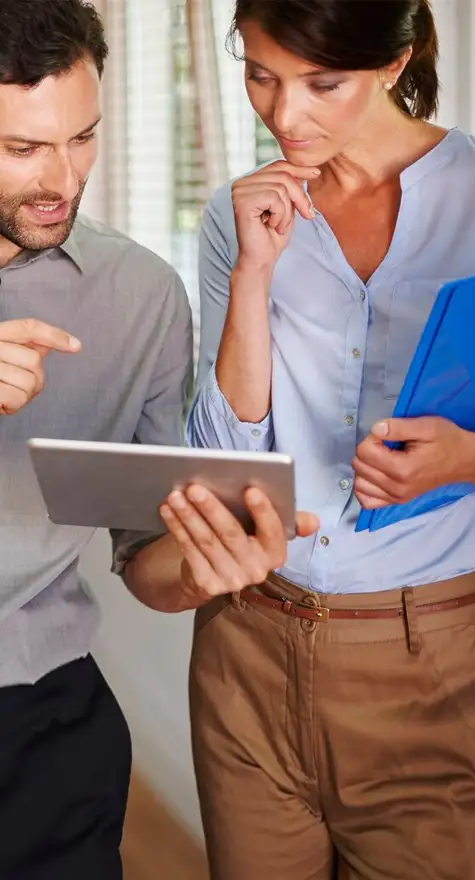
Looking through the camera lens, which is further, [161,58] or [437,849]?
[161,58]

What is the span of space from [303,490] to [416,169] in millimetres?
358

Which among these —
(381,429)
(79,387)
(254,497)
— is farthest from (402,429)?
(79,387)

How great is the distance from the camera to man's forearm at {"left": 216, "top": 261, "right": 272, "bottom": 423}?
105 centimetres

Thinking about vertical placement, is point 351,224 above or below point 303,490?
above


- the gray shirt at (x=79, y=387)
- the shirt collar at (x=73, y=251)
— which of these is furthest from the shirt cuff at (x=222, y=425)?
the shirt collar at (x=73, y=251)

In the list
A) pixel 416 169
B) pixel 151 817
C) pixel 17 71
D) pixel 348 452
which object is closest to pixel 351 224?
pixel 416 169

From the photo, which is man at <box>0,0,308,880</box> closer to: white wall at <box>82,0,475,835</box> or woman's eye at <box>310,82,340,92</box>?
woman's eye at <box>310,82,340,92</box>

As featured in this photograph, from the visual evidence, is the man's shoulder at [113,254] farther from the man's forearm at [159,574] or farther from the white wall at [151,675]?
A: the white wall at [151,675]

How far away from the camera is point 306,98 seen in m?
0.98

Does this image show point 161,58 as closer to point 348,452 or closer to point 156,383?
point 156,383

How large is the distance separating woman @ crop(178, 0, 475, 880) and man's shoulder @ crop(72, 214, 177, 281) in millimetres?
108

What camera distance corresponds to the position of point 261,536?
89 cm

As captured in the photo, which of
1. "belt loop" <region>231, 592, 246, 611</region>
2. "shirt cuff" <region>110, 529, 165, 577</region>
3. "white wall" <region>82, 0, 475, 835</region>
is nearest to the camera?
"belt loop" <region>231, 592, 246, 611</region>

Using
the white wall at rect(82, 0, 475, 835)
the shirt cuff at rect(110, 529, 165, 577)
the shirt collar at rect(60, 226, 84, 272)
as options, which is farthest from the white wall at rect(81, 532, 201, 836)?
the shirt collar at rect(60, 226, 84, 272)
